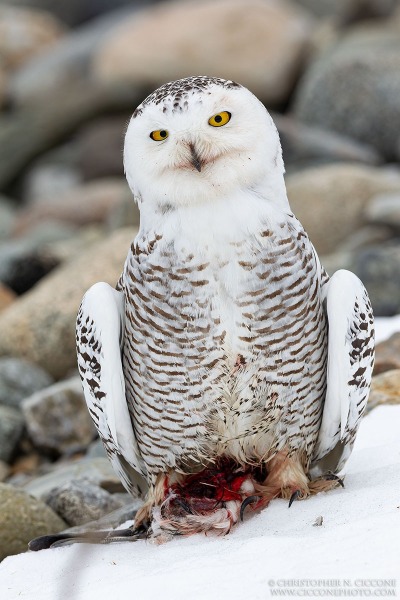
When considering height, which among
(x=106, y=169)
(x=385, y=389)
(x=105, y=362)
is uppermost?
(x=105, y=362)

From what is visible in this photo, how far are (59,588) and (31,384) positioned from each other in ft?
15.4

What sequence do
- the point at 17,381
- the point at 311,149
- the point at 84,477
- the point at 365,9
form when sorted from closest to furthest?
the point at 84,477 → the point at 17,381 → the point at 311,149 → the point at 365,9

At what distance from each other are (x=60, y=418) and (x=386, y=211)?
14.9 ft

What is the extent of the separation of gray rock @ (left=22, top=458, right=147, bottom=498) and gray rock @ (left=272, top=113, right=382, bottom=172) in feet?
25.9

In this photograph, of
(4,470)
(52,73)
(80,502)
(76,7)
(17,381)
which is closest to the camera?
(80,502)

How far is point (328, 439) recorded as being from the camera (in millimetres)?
4996

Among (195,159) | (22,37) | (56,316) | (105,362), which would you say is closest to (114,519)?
(105,362)

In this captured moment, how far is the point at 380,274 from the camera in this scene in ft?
29.7

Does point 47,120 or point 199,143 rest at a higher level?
point 199,143

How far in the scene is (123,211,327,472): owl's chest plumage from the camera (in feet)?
14.6

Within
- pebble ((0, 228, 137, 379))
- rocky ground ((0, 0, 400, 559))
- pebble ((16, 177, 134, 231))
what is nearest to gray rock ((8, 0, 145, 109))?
rocky ground ((0, 0, 400, 559))

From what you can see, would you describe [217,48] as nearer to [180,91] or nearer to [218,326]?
[180,91]

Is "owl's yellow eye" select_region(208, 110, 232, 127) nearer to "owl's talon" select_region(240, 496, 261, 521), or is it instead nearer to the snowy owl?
the snowy owl

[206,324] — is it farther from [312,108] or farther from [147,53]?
[147,53]
